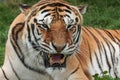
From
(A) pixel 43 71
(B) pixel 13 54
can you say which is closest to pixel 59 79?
(A) pixel 43 71

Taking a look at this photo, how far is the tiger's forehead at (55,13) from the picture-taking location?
4.00 m

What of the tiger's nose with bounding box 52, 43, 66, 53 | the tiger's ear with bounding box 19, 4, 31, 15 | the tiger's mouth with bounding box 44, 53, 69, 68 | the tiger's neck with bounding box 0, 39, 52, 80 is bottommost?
the tiger's neck with bounding box 0, 39, 52, 80

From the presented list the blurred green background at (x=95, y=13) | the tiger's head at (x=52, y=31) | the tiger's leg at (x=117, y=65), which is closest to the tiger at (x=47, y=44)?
the tiger's head at (x=52, y=31)

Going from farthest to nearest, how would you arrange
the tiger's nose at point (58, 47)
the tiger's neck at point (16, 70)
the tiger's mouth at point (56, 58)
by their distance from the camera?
the tiger's neck at point (16, 70) < the tiger's mouth at point (56, 58) < the tiger's nose at point (58, 47)

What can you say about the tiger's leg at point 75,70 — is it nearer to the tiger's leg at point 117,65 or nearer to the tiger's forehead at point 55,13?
the tiger's forehead at point 55,13

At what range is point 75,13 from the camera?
416cm

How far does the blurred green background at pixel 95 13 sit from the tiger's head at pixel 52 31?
4062 mm

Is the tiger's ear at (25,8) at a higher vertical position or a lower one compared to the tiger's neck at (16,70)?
higher

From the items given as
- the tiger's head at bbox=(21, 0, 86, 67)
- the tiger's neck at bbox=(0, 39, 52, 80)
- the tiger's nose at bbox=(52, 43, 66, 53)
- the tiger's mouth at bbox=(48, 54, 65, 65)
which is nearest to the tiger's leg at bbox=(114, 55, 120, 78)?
the tiger's neck at bbox=(0, 39, 52, 80)

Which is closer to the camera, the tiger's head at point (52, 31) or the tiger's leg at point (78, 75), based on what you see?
the tiger's head at point (52, 31)

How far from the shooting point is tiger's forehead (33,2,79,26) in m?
4.00

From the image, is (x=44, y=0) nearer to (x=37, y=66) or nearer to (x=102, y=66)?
(x=37, y=66)

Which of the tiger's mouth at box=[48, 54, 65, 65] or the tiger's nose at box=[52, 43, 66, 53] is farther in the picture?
the tiger's mouth at box=[48, 54, 65, 65]

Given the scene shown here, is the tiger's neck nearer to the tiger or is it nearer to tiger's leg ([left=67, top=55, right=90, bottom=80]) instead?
the tiger
